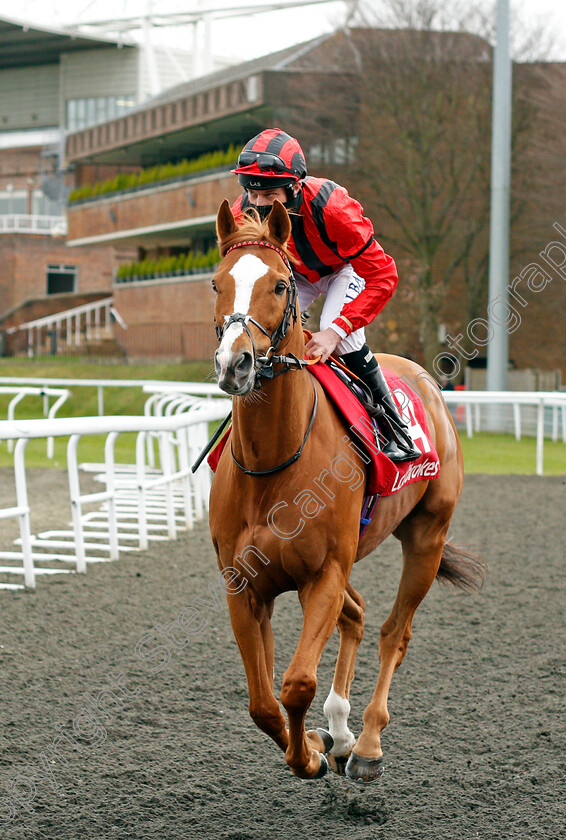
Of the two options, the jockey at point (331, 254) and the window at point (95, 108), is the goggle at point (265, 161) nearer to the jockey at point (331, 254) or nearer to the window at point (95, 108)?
the jockey at point (331, 254)

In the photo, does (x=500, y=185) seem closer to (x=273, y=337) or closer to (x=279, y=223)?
(x=279, y=223)

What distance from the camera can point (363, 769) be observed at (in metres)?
3.12

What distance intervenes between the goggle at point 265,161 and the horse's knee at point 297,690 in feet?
4.97

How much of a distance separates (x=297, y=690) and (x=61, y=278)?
127 ft

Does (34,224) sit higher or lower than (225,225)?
higher

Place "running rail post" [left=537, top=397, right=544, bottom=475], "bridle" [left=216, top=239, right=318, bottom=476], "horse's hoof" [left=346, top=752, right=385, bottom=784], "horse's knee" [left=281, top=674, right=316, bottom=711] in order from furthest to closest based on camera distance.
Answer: "running rail post" [left=537, top=397, right=544, bottom=475] < "horse's hoof" [left=346, top=752, right=385, bottom=784] < "horse's knee" [left=281, top=674, right=316, bottom=711] < "bridle" [left=216, top=239, right=318, bottom=476]

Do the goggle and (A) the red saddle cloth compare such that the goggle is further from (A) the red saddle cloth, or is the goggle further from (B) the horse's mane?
(A) the red saddle cloth

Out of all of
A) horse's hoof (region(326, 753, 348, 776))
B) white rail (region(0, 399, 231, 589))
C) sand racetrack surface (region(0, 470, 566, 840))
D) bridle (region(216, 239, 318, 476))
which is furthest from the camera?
white rail (region(0, 399, 231, 589))

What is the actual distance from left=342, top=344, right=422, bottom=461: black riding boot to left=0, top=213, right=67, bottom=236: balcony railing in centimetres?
3738

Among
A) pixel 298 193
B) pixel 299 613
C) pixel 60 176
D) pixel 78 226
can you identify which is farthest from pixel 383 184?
pixel 60 176

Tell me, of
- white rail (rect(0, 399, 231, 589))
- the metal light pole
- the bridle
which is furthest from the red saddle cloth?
the metal light pole

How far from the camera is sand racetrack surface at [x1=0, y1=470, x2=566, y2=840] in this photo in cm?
280

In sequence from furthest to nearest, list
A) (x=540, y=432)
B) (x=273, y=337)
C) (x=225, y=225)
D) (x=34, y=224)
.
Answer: (x=34, y=224) < (x=540, y=432) < (x=225, y=225) < (x=273, y=337)

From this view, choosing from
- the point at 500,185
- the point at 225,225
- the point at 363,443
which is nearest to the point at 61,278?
the point at 500,185
